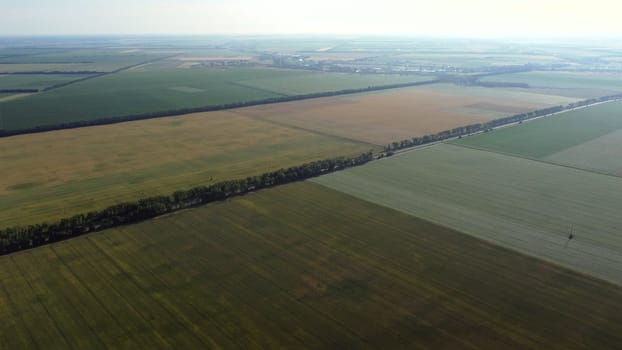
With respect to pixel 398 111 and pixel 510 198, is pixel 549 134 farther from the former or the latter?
pixel 510 198

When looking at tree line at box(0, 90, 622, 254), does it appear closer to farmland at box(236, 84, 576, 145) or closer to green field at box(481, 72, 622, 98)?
farmland at box(236, 84, 576, 145)

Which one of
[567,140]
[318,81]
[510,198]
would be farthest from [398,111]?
[510,198]

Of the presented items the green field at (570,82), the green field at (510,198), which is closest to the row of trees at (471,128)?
the green field at (510,198)

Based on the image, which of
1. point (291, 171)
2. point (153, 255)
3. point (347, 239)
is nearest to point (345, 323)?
Answer: point (347, 239)

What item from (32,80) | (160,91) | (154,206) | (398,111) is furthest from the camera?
(32,80)

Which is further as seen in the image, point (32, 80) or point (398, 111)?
point (32, 80)

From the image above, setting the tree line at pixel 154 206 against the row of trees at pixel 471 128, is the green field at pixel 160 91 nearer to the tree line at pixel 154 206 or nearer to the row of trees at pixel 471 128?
the tree line at pixel 154 206

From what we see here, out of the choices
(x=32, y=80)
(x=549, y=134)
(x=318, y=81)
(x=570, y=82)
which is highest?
(x=570, y=82)
